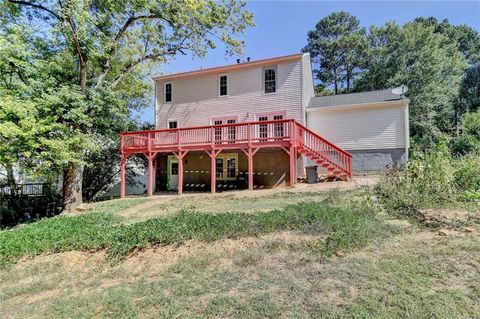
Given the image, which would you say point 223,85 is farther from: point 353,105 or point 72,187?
point 72,187

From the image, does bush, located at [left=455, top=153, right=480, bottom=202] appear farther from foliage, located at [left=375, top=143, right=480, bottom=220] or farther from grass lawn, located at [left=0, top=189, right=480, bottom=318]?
grass lawn, located at [left=0, top=189, right=480, bottom=318]

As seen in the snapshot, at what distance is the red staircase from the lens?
12828 millimetres

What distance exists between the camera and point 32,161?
1155 centimetres

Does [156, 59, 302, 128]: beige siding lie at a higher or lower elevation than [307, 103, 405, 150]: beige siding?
higher

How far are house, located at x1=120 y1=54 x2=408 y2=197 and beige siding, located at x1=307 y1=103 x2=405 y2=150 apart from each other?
4 cm

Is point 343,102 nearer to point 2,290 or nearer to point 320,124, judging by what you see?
point 320,124

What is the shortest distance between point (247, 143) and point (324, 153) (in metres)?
3.45

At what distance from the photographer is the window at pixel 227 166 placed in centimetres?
1605

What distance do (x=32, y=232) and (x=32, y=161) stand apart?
4.35 meters

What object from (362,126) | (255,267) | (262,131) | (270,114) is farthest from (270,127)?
(255,267)

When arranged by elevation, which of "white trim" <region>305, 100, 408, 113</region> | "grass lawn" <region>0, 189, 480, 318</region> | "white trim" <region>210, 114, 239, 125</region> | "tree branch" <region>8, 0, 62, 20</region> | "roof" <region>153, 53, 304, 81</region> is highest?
"tree branch" <region>8, 0, 62, 20</region>

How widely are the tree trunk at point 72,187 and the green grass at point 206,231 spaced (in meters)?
4.89

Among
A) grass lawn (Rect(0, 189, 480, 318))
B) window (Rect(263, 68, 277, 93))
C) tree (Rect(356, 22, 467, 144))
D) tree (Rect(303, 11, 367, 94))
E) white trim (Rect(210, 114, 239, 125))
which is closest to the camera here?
grass lawn (Rect(0, 189, 480, 318))

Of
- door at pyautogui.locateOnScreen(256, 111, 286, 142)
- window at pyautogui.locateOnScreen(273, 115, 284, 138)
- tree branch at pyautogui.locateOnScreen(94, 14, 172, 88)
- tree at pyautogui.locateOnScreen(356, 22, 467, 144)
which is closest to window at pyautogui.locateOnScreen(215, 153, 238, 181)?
door at pyautogui.locateOnScreen(256, 111, 286, 142)
